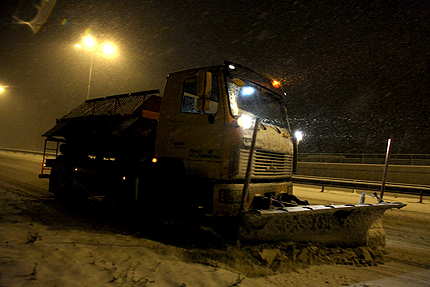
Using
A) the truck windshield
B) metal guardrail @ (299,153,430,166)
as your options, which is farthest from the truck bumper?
metal guardrail @ (299,153,430,166)

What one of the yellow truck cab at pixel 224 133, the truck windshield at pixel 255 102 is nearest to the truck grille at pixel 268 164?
the yellow truck cab at pixel 224 133

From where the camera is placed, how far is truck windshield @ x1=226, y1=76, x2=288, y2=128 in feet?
14.8

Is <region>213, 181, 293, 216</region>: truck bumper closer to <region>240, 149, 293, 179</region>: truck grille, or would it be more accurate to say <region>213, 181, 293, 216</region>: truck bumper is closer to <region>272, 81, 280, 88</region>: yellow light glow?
<region>240, 149, 293, 179</region>: truck grille

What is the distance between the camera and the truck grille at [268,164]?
14.1 feet

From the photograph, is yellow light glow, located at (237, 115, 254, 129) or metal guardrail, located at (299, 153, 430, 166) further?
metal guardrail, located at (299, 153, 430, 166)

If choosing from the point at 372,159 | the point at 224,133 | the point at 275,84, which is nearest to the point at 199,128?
the point at 224,133

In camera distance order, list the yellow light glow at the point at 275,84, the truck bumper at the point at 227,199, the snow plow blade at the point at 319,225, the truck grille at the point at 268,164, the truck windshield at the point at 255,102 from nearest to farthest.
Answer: the snow plow blade at the point at 319,225 < the truck bumper at the point at 227,199 < the truck grille at the point at 268,164 < the truck windshield at the point at 255,102 < the yellow light glow at the point at 275,84

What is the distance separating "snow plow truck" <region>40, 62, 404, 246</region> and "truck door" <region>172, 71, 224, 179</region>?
2 cm

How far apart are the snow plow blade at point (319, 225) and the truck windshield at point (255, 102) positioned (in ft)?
5.41

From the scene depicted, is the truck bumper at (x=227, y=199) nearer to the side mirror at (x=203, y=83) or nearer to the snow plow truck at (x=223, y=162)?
the snow plow truck at (x=223, y=162)

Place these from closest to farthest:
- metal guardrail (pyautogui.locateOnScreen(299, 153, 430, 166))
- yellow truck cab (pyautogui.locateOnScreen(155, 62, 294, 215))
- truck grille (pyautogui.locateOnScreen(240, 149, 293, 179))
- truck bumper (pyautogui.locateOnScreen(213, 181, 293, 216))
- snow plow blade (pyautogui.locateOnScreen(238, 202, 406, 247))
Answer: snow plow blade (pyautogui.locateOnScreen(238, 202, 406, 247)) < truck bumper (pyautogui.locateOnScreen(213, 181, 293, 216)) < yellow truck cab (pyautogui.locateOnScreen(155, 62, 294, 215)) < truck grille (pyautogui.locateOnScreen(240, 149, 293, 179)) < metal guardrail (pyautogui.locateOnScreen(299, 153, 430, 166))

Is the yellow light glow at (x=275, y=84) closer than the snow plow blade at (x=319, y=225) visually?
No

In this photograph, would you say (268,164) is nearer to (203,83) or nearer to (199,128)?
(199,128)

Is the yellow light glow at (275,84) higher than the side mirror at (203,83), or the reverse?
the yellow light glow at (275,84)
